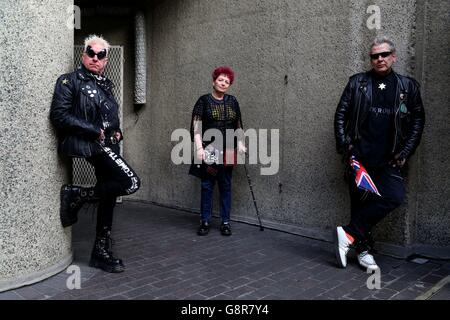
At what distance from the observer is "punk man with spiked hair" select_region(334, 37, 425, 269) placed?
4594mm

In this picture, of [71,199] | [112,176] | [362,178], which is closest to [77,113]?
[112,176]

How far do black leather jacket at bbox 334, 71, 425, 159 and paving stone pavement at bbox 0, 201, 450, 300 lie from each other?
1.17 m

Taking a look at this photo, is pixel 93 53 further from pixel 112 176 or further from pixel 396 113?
pixel 396 113

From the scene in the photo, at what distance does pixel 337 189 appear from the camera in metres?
5.61

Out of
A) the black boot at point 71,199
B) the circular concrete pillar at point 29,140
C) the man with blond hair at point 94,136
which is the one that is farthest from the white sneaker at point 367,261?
the circular concrete pillar at point 29,140

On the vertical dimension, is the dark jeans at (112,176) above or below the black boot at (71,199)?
above

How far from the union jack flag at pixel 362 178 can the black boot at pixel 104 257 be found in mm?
2348

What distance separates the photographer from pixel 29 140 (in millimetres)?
4047

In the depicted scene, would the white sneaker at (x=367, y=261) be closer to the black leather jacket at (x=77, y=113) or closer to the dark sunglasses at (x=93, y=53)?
the black leather jacket at (x=77, y=113)

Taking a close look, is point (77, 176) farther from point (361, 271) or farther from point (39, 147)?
point (361, 271)

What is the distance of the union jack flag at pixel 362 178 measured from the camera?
4.52m

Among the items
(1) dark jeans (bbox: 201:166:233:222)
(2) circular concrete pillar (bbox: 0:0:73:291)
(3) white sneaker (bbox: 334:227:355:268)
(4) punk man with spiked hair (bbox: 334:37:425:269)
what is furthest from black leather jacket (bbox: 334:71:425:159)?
(2) circular concrete pillar (bbox: 0:0:73:291)

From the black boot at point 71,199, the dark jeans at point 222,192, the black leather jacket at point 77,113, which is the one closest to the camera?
the black leather jacket at point 77,113

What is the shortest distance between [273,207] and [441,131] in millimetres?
2260
